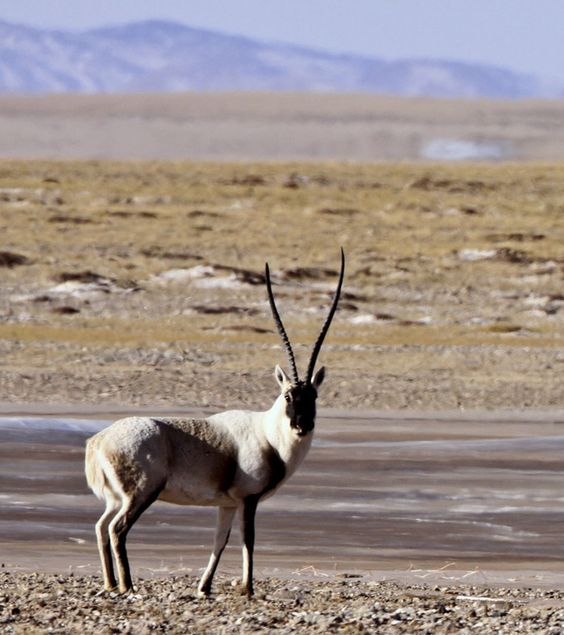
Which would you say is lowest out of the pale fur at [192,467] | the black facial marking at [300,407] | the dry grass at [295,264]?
the dry grass at [295,264]

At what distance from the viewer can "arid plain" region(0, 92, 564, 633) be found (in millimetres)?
8977

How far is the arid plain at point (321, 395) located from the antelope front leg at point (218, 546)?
0.44 ft

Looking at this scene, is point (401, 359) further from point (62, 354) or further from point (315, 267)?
point (315, 267)

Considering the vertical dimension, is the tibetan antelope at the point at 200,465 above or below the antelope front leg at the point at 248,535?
above

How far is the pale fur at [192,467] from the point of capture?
28.0 feet

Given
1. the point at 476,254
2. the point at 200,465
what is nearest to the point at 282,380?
the point at 200,465

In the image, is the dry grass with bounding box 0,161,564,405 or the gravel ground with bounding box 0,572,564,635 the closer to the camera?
the gravel ground with bounding box 0,572,564,635

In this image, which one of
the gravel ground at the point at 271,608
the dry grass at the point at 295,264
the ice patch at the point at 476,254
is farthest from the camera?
the ice patch at the point at 476,254

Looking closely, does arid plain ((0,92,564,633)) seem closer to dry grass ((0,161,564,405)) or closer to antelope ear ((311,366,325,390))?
dry grass ((0,161,564,405))

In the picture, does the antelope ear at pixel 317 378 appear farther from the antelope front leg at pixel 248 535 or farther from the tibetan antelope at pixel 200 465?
the antelope front leg at pixel 248 535

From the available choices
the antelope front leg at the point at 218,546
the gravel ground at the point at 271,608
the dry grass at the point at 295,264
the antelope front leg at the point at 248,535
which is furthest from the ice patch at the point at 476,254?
the antelope front leg at the point at 248,535

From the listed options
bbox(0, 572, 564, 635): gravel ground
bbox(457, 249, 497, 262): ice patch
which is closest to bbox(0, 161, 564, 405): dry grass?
bbox(457, 249, 497, 262): ice patch

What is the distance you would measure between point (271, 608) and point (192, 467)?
2.50ft

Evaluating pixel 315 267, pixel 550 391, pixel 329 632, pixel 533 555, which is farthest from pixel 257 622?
pixel 315 267
